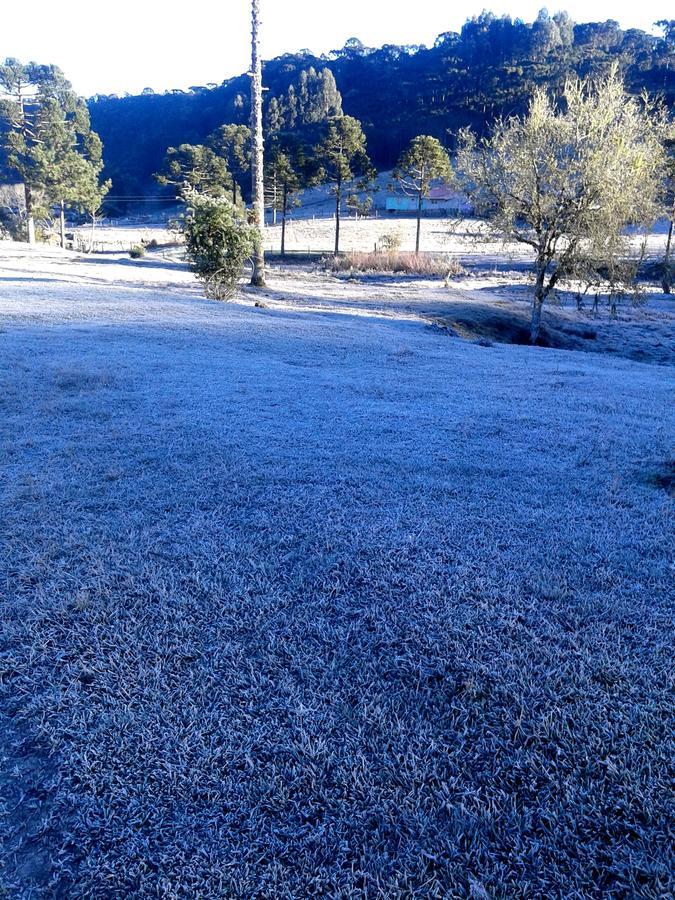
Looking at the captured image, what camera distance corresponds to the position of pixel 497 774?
162 centimetres

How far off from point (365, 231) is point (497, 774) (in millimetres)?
47397

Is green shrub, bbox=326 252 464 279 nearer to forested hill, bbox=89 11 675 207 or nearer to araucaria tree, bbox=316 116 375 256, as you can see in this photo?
araucaria tree, bbox=316 116 375 256

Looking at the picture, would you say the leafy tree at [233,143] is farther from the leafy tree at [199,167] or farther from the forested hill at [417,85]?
the forested hill at [417,85]

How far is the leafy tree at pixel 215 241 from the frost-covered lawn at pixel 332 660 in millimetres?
9782

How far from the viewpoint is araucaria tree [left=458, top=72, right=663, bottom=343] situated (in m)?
14.3

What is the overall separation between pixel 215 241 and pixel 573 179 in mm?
8720

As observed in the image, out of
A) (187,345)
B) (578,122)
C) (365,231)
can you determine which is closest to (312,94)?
(365,231)

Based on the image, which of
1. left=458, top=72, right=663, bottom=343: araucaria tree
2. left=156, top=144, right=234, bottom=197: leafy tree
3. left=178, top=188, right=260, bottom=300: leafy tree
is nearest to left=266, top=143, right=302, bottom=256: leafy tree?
left=156, top=144, right=234, bottom=197: leafy tree

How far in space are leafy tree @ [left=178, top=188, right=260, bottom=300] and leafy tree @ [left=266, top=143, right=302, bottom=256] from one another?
76.1ft

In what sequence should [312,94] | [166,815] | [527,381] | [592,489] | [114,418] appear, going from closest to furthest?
[166,815]
[592,489]
[114,418]
[527,381]
[312,94]

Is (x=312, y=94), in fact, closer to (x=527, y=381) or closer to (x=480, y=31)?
(x=480, y=31)

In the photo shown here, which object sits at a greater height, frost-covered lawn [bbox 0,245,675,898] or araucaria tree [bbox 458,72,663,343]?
araucaria tree [bbox 458,72,663,343]

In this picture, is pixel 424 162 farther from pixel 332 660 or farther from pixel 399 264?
pixel 332 660

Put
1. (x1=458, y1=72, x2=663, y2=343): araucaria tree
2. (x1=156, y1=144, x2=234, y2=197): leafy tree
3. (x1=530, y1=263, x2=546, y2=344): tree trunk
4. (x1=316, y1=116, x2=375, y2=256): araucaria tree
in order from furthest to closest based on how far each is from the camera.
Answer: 1. (x1=156, y1=144, x2=234, y2=197): leafy tree
2. (x1=316, y1=116, x2=375, y2=256): araucaria tree
3. (x1=530, y1=263, x2=546, y2=344): tree trunk
4. (x1=458, y1=72, x2=663, y2=343): araucaria tree
